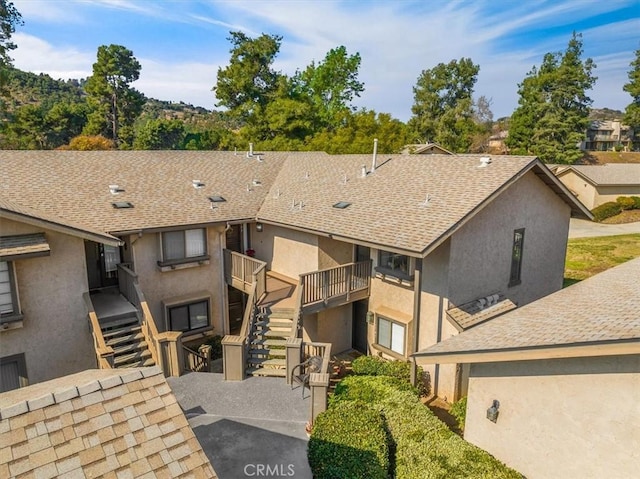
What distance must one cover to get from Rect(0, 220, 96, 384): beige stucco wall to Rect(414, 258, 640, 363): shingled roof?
417 inches

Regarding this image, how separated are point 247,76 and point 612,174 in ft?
142

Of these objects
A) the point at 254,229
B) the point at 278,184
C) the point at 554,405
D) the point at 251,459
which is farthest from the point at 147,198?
the point at 554,405

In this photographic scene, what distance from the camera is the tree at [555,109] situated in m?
62.6

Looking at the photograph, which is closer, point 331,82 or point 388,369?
point 388,369

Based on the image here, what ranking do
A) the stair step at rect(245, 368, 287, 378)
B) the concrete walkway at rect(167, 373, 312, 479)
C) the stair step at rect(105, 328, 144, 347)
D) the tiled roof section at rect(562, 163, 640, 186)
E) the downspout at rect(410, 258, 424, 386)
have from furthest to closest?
the tiled roof section at rect(562, 163, 640, 186) < the downspout at rect(410, 258, 424, 386) < the stair step at rect(245, 368, 287, 378) < the stair step at rect(105, 328, 144, 347) < the concrete walkway at rect(167, 373, 312, 479)

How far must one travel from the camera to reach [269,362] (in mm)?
13602

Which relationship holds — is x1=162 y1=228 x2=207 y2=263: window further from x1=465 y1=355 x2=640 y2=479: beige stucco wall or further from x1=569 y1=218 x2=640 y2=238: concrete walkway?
x1=569 y1=218 x2=640 y2=238: concrete walkway

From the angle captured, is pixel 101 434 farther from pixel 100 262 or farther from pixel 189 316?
pixel 100 262

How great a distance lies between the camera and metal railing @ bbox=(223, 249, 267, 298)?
51.8 feet

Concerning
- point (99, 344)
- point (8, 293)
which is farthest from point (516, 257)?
point (8, 293)

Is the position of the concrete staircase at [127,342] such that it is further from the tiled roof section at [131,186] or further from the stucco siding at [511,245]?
the stucco siding at [511,245]

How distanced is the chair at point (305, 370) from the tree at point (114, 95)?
55.5 m

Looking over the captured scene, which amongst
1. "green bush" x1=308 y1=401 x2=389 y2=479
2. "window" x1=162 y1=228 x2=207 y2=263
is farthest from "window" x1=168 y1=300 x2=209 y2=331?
"green bush" x1=308 y1=401 x2=389 y2=479

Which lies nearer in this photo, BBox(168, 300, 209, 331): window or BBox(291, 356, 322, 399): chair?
BBox(291, 356, 322, 399): chair
